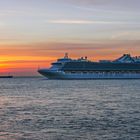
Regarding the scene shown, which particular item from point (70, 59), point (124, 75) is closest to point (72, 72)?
point (70, 59)

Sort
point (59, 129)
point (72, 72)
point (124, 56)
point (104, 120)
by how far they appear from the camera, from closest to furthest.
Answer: point (59, 129), point (104, 120), point (72, 72), point (124, 56)

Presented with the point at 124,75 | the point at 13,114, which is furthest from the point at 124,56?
the point at 13,114

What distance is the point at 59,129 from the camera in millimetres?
25016

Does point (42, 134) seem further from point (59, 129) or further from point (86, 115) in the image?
point (86, 115)

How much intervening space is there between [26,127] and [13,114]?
287 inches

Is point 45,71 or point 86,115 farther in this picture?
point 45,71

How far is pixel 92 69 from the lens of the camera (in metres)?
154

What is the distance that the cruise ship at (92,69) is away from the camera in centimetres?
15275

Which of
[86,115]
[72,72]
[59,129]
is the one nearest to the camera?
[59,129]

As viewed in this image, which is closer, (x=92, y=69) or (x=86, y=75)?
(x=92, y=69)

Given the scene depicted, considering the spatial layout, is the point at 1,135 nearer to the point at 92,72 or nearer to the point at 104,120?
the point at 104,120

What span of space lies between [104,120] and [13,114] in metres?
7.18

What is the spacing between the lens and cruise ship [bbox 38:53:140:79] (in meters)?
153

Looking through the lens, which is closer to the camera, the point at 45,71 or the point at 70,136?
the point at 70,136
